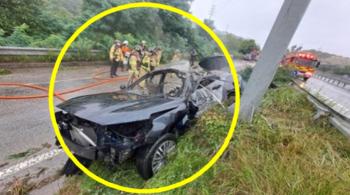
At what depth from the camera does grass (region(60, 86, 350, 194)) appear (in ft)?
7.03

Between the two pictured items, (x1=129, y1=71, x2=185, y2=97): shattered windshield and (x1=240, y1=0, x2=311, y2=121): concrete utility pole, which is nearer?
(x1=240, y1=0, x2=311, y2=121): concrete utility pole

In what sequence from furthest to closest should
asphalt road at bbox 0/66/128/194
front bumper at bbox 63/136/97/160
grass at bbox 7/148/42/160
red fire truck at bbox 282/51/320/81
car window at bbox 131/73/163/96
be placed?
1. red fire truck at bbox 282/51/320/81
2. car window at bbox 131/73/163/96
3. grass at bbox 7/148/42/160
4. asphalt road at bbox 0/66/128/194
5. front bumper at bbox 63/136/97/160

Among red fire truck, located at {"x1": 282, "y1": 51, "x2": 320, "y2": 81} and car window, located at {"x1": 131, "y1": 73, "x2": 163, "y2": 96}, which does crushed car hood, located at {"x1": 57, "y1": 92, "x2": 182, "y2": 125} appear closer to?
car window, located at {"x1": 131, "y1": 73, "x2": 163, "y2": 96}

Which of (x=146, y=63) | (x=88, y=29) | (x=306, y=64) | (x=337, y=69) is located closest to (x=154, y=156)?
(x=146, y=63)

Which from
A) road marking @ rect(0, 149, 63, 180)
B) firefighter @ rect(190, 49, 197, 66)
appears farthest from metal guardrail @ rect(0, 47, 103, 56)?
firefighter @ rect(190, 49, 197, 66)

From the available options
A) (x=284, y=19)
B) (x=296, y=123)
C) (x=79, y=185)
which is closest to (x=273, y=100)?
(x=296, y=123)

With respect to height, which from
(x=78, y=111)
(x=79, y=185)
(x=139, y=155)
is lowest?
(x=79, y=185)

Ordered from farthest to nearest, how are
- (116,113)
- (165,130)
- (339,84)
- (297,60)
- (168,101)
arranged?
(339,84) → (297,60) → (168,101) → (165,130) → (116,113)

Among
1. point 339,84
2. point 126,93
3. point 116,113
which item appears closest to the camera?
point 116,113

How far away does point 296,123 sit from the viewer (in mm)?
3807

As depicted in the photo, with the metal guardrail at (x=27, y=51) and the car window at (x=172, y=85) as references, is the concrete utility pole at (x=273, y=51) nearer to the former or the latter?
the car window at (x=172, y=85)

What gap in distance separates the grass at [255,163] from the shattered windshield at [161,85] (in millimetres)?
677

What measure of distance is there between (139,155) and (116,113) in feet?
2.05

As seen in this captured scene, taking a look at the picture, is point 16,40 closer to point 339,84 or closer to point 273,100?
point 273,100
